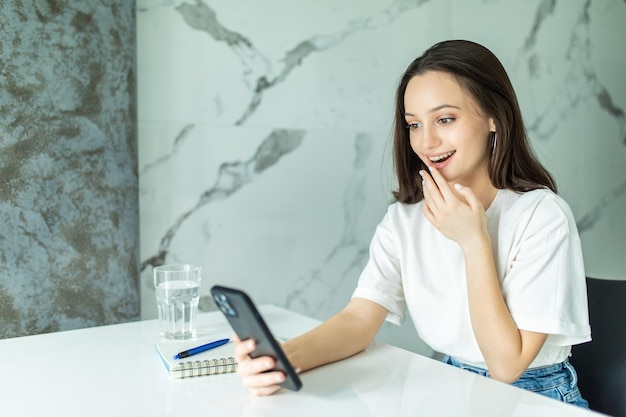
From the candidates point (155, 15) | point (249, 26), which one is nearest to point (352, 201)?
point (249, 26)

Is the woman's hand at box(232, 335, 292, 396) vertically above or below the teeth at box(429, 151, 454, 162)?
below

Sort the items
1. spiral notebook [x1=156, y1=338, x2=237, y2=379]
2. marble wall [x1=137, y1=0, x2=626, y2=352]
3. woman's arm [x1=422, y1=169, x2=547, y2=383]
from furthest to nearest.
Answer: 1. marble wall [x1=137, y1=0, x2=626, y2=352]
2. woman's arm [x1=422, y1=169, x2=547, y2=383]
3. spiral notebook [x1=156, y1=338, x2=237, y2=379]

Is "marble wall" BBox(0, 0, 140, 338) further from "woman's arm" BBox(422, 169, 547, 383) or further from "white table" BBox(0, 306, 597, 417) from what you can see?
"woman's arm" BBox(422, 169, 547, 383)

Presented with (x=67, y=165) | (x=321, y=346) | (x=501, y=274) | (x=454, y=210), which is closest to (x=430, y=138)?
(x=454, y=210)

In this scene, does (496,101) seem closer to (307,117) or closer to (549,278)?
(549,278)

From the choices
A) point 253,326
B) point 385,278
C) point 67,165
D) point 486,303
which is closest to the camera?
point 253,326

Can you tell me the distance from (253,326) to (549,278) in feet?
1.68

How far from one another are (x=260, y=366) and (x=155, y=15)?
1.18 meters

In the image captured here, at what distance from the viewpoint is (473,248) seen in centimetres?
103

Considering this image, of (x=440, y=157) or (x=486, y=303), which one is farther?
(x=440, y=157)

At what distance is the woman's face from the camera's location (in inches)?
44.8

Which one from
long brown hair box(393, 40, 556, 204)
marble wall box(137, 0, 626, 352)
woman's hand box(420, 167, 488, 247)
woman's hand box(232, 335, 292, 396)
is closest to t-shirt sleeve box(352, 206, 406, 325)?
woman's hand box(420, 167, 488, 247)

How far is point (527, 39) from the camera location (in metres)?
2.29

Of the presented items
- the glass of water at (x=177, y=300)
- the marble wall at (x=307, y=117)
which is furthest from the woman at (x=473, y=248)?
the marble wall at (x=307, y=117)
